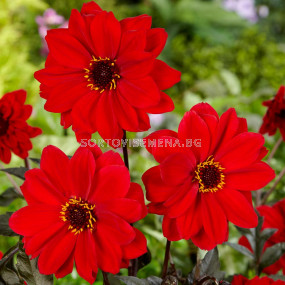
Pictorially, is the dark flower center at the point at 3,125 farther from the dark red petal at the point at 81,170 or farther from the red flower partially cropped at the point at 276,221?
the red flower partially cropped at the point at 276,221

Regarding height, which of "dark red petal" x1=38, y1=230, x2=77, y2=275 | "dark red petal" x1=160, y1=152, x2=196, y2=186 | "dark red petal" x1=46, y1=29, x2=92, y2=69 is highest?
"dark red petal" x1=46, y1=29, x2=92, y2=69

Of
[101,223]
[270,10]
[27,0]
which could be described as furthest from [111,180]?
[270,10]

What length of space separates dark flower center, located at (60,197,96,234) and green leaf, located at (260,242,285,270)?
1.04ft

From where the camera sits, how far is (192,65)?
2.16 metres

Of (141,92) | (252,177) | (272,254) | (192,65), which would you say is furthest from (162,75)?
(192,65)

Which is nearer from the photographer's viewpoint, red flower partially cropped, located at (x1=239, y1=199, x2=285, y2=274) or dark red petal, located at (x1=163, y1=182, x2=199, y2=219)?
dark red petal, located at (x1=163, y1=182, x2=199, y2=219)

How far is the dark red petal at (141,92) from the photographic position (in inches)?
14.7

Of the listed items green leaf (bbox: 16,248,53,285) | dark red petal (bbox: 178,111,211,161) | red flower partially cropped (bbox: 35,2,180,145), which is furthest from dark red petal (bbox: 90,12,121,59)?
green leaf (bbox: 16,248,53,285)

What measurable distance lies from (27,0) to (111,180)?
70.8 inches

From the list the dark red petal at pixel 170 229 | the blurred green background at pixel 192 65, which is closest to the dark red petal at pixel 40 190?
the dark red petal at pixel 170 229

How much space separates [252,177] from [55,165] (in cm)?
20

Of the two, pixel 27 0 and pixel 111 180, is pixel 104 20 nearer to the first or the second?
pixel 111 180

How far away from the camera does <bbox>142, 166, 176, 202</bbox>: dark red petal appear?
0.38 metres

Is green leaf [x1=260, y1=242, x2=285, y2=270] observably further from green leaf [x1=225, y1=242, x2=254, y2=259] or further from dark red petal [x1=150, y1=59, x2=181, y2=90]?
dark red petal [x1=150, y1=59, x2=181, y2=90]
